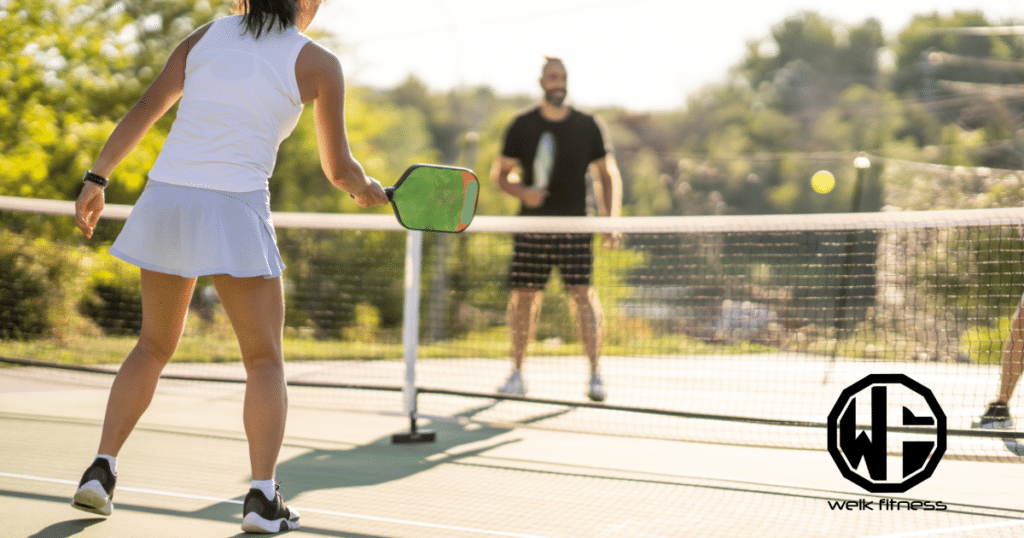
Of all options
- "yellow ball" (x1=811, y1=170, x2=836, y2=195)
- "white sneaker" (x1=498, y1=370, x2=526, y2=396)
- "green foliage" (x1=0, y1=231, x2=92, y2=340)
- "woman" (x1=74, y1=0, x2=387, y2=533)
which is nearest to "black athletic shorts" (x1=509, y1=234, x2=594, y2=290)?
"white sneaker" (x1=498, y1=370, x2=526, y2=396)

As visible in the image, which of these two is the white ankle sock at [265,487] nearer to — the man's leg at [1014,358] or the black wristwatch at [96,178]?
the black wristwatch at [96,178]

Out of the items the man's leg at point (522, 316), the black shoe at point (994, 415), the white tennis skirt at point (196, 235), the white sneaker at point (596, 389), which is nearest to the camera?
the white tennis skirt at point (196, 235)

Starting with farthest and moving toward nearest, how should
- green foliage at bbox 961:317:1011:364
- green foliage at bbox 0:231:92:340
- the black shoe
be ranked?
green foliage at bbox 0:231:92:340
green foliage at bbox 961:317:1011:364
the black shoe

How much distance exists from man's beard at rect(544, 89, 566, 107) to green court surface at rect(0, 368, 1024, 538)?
7.46 feet

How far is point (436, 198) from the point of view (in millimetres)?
3729

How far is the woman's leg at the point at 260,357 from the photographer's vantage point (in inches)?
123

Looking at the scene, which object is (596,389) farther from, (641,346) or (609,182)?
(641,346)

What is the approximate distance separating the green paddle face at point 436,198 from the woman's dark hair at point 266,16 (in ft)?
2.35

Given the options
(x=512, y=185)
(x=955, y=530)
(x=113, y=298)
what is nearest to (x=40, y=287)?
(x=113, y=298)

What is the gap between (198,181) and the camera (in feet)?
10.1

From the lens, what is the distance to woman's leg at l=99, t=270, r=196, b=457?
320 cm

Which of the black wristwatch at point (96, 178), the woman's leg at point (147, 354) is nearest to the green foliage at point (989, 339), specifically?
the woman's leg at point (147, 354)

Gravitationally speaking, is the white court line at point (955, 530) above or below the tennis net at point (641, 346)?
below

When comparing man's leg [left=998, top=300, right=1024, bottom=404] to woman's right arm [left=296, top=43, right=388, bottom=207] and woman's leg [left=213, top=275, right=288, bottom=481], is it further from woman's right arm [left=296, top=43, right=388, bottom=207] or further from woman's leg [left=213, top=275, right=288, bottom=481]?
woman's leg [left=213, top=275, right=288, bottom=481]
